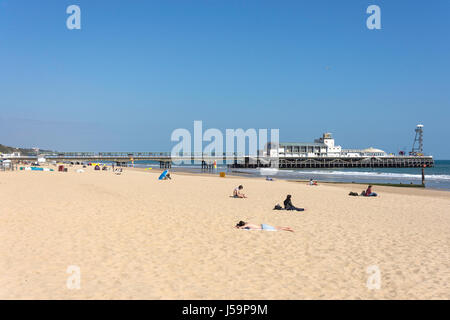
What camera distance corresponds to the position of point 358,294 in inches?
192

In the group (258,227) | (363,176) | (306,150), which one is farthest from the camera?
(306,150)

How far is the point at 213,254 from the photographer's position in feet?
22.1

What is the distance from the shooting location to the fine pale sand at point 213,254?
4.95 m

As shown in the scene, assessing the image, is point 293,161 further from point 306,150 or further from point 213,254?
point 213,254

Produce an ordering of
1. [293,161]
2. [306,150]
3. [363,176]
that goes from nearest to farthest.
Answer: [363,176]
[293,161]
[306,150]

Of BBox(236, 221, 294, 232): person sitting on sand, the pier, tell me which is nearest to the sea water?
the pier

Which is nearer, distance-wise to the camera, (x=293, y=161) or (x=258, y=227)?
(x=258, y=227)

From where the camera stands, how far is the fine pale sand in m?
4.95

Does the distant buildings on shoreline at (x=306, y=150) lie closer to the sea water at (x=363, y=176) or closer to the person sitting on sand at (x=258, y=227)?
the sea water at (x=363, y=176)

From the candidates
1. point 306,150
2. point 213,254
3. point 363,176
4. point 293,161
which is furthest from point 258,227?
point 306,150

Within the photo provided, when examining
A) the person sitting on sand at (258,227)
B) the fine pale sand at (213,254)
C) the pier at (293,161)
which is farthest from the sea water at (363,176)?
the person sitting on sand at (258,227)

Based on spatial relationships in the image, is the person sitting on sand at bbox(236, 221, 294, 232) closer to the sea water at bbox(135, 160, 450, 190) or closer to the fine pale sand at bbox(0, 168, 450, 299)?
the fine pale sand at bbox(0, 168, 450, 299)
